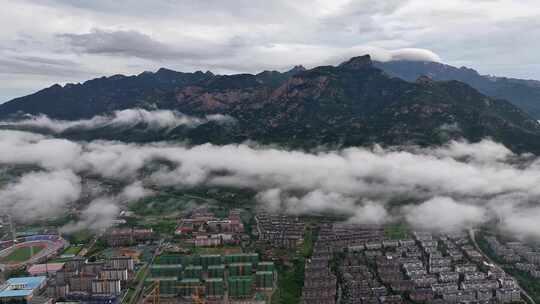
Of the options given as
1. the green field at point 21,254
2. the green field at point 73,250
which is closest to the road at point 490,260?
the green field at point 73,250

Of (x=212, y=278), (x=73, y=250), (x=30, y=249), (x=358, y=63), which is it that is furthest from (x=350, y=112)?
(x=30, y=249)

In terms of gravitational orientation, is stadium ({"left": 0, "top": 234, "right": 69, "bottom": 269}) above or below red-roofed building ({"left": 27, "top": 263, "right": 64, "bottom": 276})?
below

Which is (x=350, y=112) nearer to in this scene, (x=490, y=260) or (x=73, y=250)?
(x=490, y=260)

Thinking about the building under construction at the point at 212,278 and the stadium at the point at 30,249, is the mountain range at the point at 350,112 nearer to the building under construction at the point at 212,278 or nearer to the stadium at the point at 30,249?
the stadium at the point at 30,249

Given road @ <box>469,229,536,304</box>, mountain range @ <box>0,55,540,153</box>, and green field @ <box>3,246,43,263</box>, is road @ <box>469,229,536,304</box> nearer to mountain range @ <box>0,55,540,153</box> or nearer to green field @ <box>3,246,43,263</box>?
mountain range @ <box>0,55,540,153</box>

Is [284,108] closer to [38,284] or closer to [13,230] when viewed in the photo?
[13,230]

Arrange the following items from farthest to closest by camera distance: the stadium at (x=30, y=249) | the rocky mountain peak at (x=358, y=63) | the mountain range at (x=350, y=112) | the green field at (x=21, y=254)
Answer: the rocky mountain peak at (x=358, y=63), the mountain range at (x=350, y=112), the green field at (x=21, y=254), the stadium at (x=30, y=249)

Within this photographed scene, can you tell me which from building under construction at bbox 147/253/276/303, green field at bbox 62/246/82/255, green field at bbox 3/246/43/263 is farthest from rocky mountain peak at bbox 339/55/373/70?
green field at bbox 3/246/43/263
